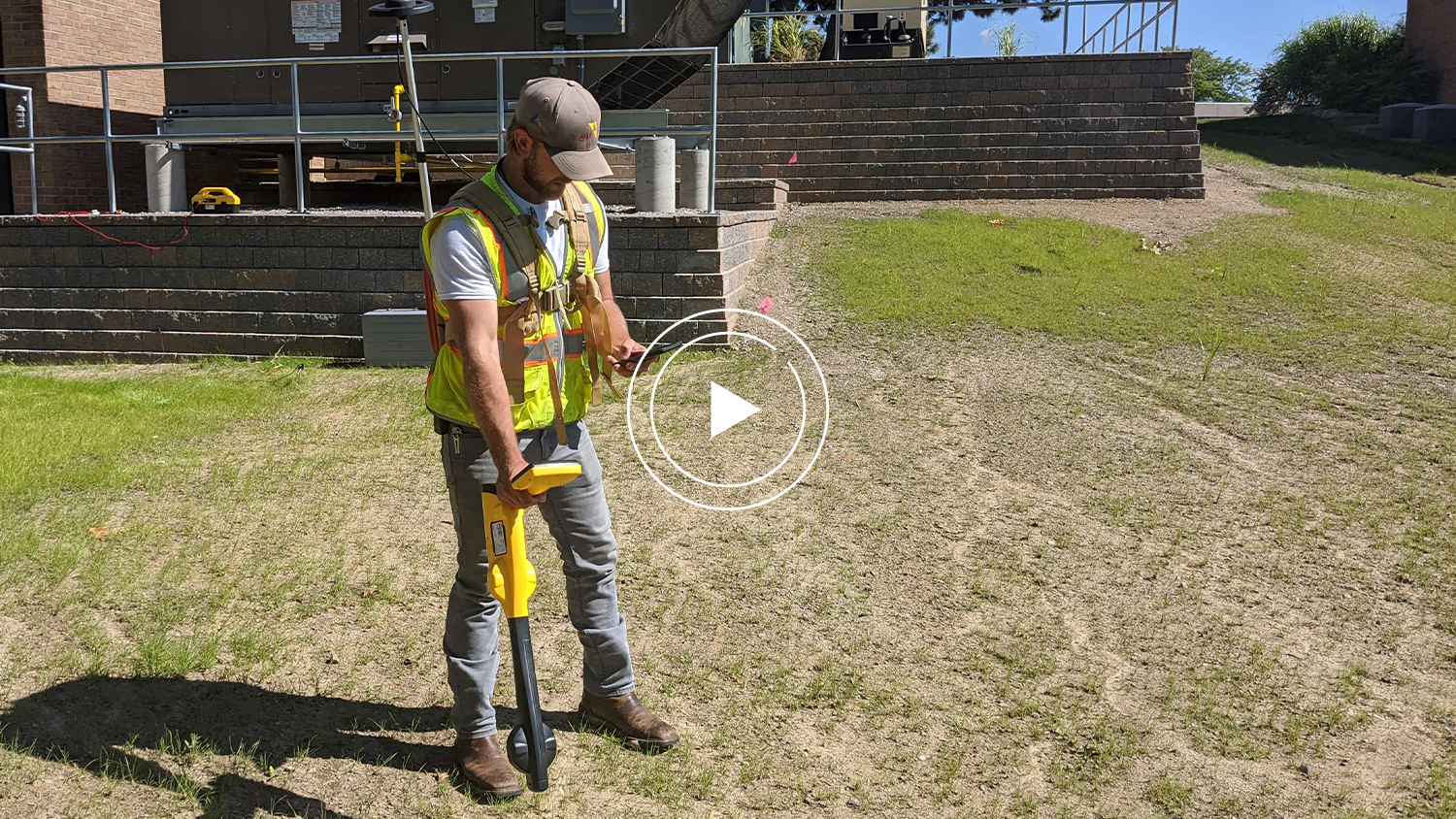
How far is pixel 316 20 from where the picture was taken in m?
13.2

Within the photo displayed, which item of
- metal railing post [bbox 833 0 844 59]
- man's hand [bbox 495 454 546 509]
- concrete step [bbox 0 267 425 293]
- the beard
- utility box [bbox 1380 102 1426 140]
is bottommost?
man's hand [bbox 495 454 546 509]

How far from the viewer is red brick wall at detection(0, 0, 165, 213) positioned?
14.9 m

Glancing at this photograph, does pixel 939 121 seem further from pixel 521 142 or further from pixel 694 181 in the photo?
pixel 521 142

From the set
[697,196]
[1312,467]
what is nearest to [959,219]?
[697,196]

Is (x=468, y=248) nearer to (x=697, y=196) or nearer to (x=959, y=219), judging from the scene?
(x=697, y=196)

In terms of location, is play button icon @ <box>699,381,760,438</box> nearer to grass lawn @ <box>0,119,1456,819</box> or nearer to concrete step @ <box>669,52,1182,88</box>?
grass lawn @ <box>0,119,1456,819</box>

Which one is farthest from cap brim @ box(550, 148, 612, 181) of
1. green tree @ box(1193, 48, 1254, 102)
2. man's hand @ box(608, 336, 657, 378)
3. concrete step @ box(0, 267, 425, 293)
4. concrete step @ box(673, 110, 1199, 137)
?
green tree @ box(1193, 48, 1254, 102)

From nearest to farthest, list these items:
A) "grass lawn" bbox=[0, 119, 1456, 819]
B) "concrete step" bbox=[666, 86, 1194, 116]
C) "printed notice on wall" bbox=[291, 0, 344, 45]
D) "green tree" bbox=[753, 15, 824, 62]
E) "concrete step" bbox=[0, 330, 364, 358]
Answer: "grass lawn" bbox=[0, 119, 1456, 819] → "concrete step" bbox=[0, 330, 364, 358] → "printed notice on wall" bbox=[291, 0, 344, 45] → "concrete step" bbox=[666, 86, 1194, 116] → "green tree" bbox=[753, 15, 824, 62]

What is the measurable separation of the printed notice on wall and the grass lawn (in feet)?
17.9

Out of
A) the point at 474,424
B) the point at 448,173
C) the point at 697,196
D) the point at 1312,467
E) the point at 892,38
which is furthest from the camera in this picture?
the point at 892,38

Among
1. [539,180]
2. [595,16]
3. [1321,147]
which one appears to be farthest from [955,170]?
[539,180]

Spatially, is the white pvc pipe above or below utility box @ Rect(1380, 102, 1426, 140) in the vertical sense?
below

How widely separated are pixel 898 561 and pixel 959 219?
338 inches

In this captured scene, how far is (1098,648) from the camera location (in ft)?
15.2
